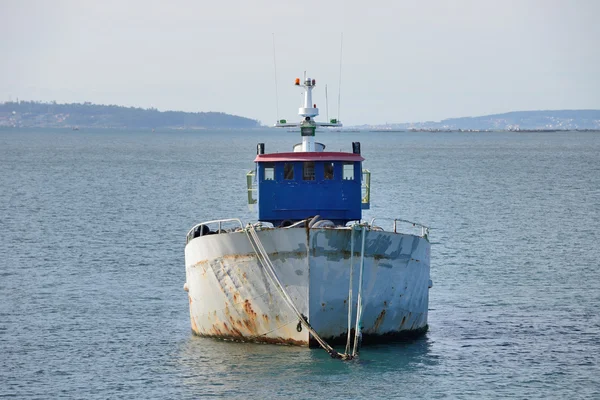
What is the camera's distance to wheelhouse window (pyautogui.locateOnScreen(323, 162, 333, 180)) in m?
33.4

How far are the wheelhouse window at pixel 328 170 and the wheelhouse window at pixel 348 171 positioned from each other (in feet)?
1.31

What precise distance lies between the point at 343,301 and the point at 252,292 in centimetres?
257

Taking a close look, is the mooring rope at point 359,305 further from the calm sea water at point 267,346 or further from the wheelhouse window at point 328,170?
the wheelhouse window at point 328,170

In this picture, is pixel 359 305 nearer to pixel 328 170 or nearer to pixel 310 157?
pixel 328 170

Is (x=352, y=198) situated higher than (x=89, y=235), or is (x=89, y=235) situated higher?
(x=352, y=198)

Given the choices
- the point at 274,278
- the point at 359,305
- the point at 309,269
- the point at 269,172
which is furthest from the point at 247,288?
the point at 269,172

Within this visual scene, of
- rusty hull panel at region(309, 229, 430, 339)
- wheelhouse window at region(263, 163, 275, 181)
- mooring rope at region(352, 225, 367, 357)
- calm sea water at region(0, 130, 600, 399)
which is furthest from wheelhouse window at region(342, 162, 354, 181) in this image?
calm sea water at region(0, 130, 600, 399)

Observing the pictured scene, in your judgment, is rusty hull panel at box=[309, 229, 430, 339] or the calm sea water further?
rusty hull panel at box=[309, 229, 430, 339]

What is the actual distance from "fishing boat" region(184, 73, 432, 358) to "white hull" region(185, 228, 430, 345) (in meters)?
0.03

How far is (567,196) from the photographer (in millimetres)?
89250

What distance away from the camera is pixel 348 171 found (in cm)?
3350

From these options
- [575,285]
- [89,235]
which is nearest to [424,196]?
[89,235]

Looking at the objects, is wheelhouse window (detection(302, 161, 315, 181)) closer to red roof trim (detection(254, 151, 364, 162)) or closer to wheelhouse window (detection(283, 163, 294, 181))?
red roof trim (detection(254, 151, 364, 162))

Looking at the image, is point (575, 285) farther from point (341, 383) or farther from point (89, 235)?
point (89, 235)
